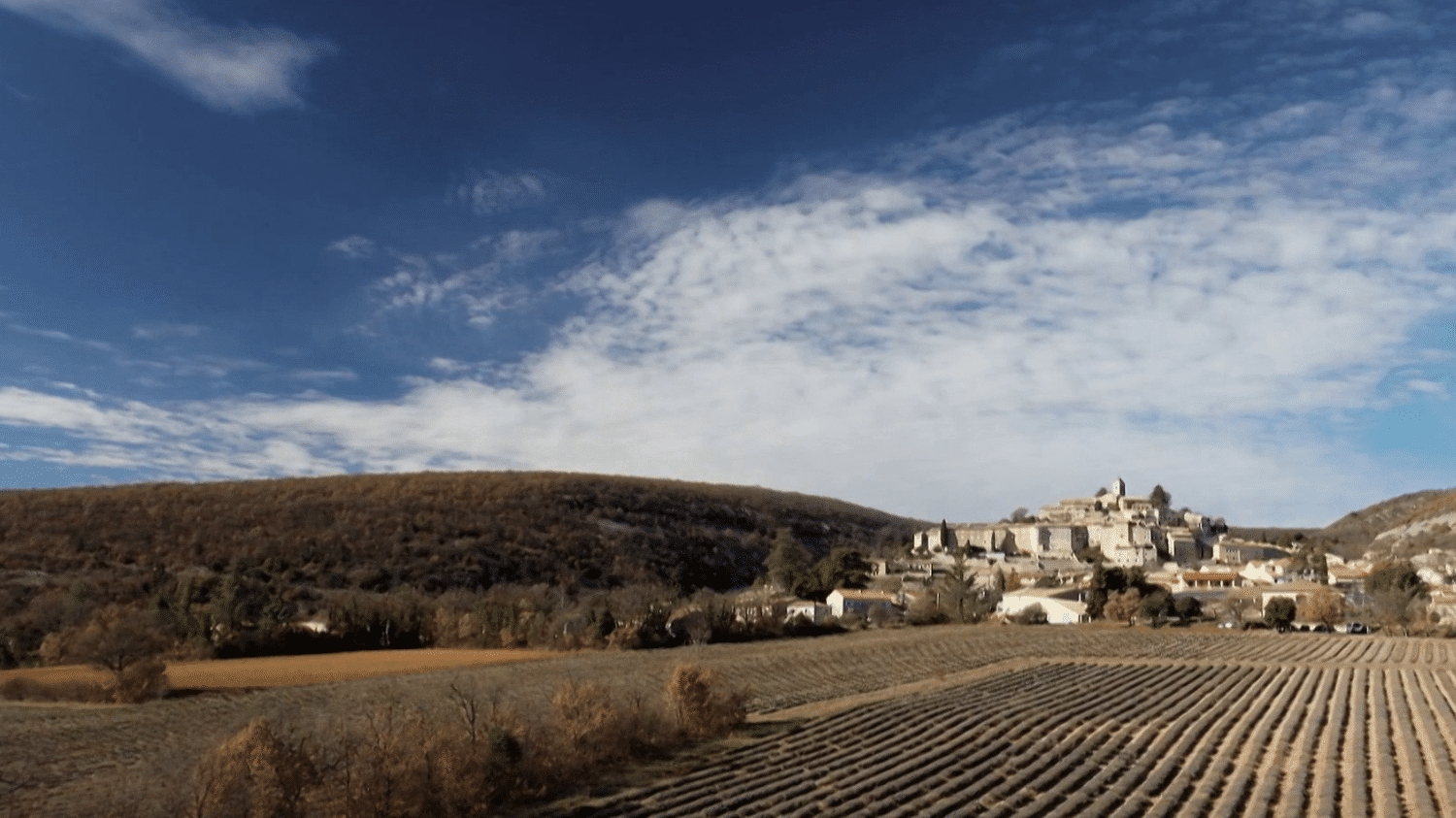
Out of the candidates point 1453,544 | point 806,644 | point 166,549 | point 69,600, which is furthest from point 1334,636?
point 166,549

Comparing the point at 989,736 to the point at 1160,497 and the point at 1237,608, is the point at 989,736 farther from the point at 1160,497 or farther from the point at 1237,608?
the point at 1160,497

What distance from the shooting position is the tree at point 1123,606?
72188 millimetres

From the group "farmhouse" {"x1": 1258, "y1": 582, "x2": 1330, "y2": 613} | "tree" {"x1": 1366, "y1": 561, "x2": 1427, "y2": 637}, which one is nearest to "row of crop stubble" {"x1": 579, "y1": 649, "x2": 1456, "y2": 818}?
"tree" {"x1": 1366, "y1": 561, "x2": 1427, "y2": 637}

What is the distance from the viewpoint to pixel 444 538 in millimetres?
79688

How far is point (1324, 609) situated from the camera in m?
72.6

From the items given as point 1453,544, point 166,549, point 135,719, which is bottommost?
point 135,719

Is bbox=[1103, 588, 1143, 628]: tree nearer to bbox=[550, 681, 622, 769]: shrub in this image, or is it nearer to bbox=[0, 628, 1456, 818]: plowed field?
bbox=[0, 628, 1456, 818]: plowed field

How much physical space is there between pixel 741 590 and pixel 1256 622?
41976 millimetres

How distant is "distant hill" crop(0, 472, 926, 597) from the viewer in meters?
64.6

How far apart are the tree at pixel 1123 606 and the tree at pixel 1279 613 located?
816 cm

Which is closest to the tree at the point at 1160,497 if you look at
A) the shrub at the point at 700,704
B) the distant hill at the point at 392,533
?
the distant hill at the point at 392,533

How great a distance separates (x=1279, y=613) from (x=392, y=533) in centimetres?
6489

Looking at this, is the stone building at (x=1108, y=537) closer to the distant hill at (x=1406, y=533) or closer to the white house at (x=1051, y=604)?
the distant hill at (x=1406, y=533)

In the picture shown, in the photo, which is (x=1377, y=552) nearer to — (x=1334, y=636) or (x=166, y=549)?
(x=1334, y=636)
